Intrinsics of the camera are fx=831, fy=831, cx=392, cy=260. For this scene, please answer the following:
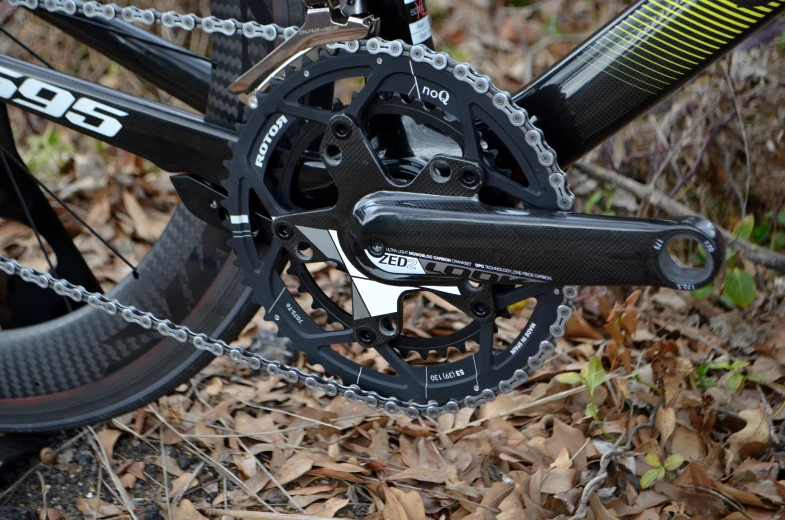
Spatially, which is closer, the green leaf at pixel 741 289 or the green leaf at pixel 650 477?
the green leaf at pixel 650 477

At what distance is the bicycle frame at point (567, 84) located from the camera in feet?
4.78

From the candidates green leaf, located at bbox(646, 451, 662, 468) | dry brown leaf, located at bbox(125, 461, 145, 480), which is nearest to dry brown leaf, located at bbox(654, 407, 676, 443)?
green leaf, located at bbox(646, 451, 662, 468)

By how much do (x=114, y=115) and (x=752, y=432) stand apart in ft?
5.06

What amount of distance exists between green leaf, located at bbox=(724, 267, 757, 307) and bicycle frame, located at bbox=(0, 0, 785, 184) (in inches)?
33.6

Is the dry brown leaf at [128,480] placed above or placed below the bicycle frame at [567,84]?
below

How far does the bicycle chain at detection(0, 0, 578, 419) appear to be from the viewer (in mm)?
1432

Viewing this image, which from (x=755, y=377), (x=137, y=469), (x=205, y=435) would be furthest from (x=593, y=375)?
(x=137, y=469)

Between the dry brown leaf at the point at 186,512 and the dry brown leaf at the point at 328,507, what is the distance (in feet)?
0.76

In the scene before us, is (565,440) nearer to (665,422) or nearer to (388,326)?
(665,422)

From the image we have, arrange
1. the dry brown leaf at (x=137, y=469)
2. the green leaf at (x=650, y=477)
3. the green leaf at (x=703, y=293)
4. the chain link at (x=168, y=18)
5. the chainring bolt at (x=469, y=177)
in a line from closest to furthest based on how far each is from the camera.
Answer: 1. the chainring bolt at (x=469, y=177)
2. the chain link at (x=168, y=18)
3. the green leaf at (x=650, y=477)
4. the dry brown leaf at (x=137, y=469)
5. the green leaf at (x=703, y=293)

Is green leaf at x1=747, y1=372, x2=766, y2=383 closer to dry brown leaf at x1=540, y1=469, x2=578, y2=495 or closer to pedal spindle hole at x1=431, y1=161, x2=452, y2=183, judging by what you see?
dry brown leaf at x1=540, y1=469, x2=578, y2=495

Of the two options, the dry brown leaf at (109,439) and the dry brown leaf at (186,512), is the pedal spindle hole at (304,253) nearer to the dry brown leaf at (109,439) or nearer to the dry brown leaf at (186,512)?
the dry brown leaf at (186,512)

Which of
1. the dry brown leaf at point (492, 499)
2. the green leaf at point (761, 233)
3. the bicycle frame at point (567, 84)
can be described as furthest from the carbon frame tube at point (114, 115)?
the green leaf at point (761, 233)

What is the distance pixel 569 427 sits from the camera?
1.88m
